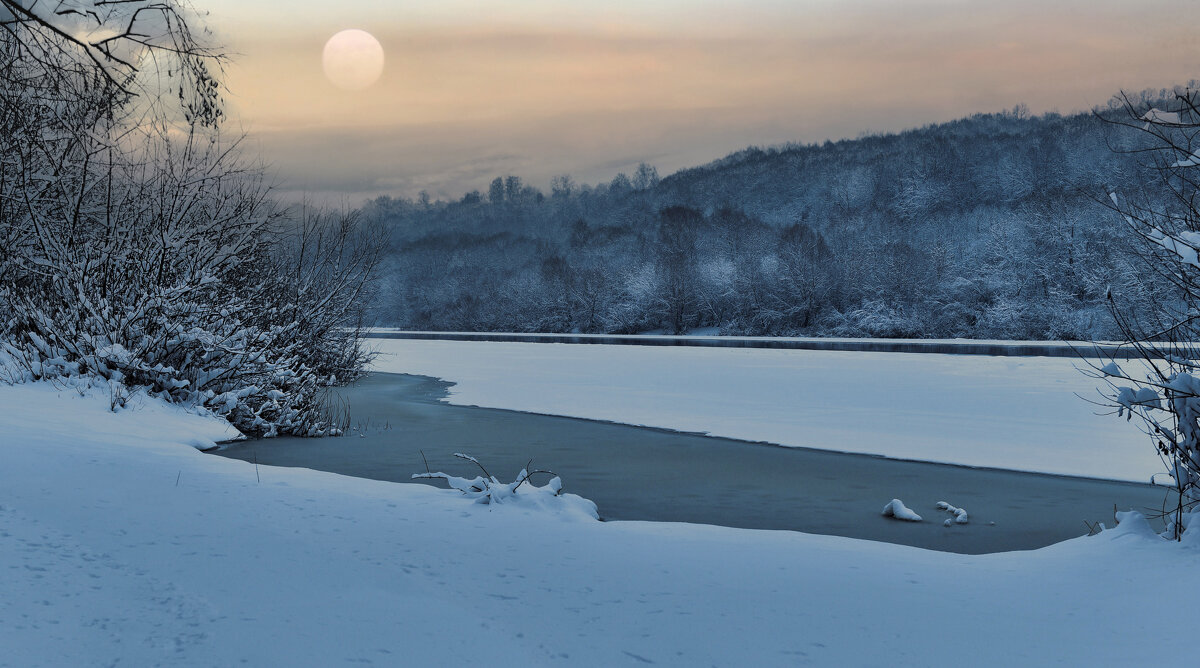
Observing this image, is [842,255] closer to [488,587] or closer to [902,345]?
[902,345]

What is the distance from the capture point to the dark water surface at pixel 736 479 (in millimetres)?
7605

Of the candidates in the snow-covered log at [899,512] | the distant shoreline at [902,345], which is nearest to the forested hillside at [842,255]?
the distant shoreline at [902,345]

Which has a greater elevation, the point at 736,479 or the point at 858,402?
the point at 858,402

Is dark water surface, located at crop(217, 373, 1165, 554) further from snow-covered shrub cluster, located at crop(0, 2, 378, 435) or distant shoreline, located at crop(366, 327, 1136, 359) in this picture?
distant shoreline, located at crop(366, 327, 1136, 359)

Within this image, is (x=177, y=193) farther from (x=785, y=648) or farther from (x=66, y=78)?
(x=785, y=648)

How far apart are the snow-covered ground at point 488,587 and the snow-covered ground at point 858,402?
559 centimetres

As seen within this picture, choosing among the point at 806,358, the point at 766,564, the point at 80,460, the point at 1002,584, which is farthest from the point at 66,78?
the point at 806,358

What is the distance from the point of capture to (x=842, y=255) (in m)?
63.7

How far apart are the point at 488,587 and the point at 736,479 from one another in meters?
5.42

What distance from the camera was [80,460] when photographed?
6.11 meters

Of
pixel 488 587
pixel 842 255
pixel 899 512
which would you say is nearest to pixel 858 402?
pixel 899 512

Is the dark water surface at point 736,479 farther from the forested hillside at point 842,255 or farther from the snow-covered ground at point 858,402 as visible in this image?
the forested hillside at point 842,255

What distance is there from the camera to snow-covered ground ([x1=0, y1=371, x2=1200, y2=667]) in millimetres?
3768

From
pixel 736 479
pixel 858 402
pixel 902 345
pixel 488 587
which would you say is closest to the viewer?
pixel 488 587
